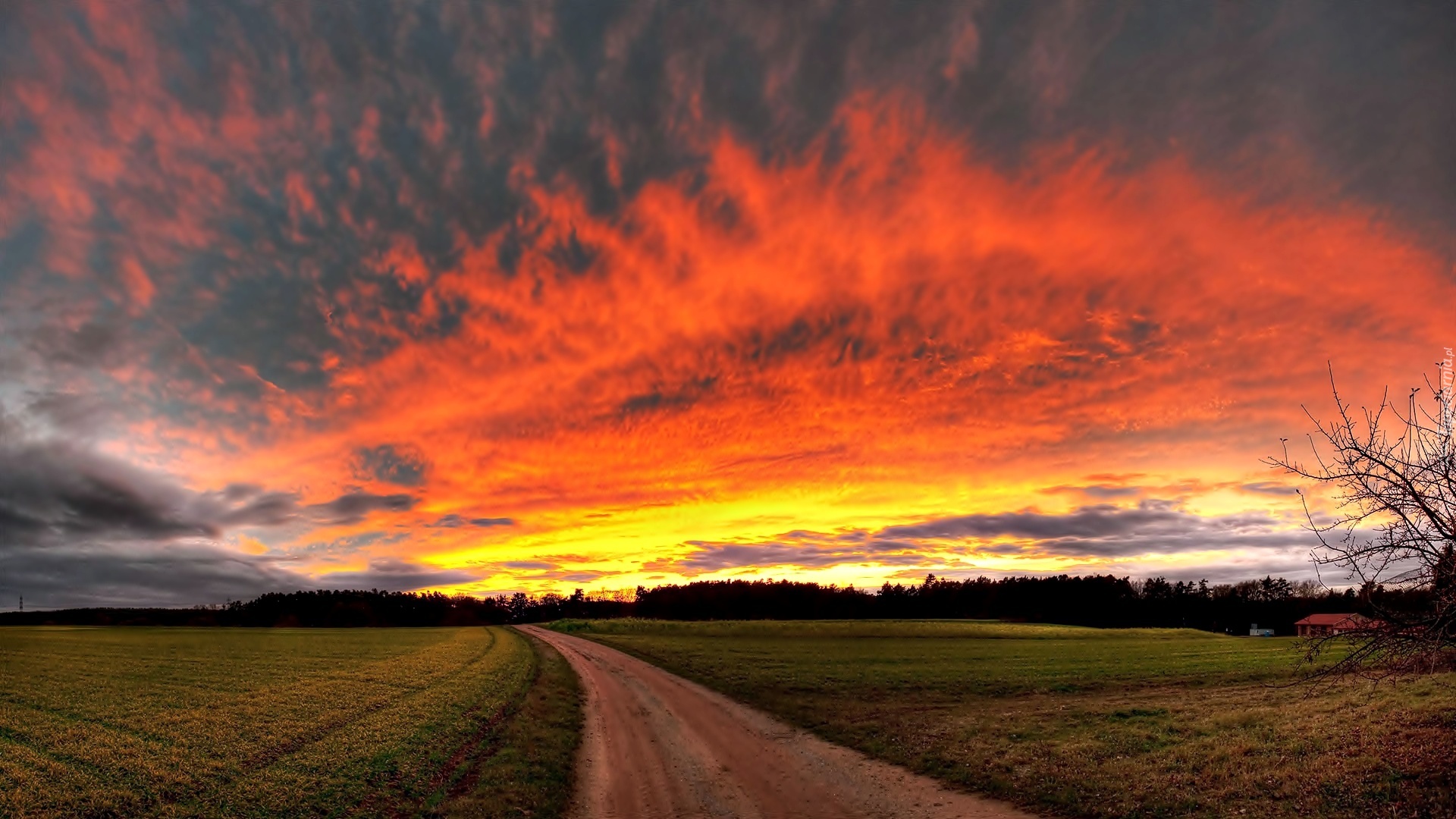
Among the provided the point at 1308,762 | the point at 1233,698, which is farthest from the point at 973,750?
the point at 1233,698

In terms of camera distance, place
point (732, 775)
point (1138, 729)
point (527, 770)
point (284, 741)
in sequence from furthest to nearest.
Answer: point (284, 741) < point (1138, 729) < point (527, 770) < point (732, 775)

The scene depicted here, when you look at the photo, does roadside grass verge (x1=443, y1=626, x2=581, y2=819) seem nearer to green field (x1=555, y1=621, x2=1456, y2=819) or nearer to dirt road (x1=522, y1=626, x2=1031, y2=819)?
dirt road (x1=522, y1=626, x2=1031, y2=819)

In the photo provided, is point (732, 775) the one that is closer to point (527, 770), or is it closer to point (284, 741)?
point (527, 770)

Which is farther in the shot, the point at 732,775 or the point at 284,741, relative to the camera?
the point at 284,741

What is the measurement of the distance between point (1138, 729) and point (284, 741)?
89.0 feet

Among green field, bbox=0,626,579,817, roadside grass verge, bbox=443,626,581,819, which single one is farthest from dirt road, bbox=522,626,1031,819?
green field, bbox=0,626,579,817

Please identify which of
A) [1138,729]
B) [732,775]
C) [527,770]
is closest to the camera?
[732,775]

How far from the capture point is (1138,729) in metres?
20.8

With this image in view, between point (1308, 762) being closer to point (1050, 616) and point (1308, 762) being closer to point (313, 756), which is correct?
point (313, 756)

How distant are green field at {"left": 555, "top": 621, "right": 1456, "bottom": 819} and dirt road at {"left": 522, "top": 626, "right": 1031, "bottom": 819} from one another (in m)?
1.33

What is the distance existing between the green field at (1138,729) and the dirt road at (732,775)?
1.33 metres

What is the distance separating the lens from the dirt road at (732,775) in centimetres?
1462

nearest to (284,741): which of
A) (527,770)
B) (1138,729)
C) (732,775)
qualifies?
(527,770)

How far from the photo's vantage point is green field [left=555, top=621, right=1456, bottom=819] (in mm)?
13586
